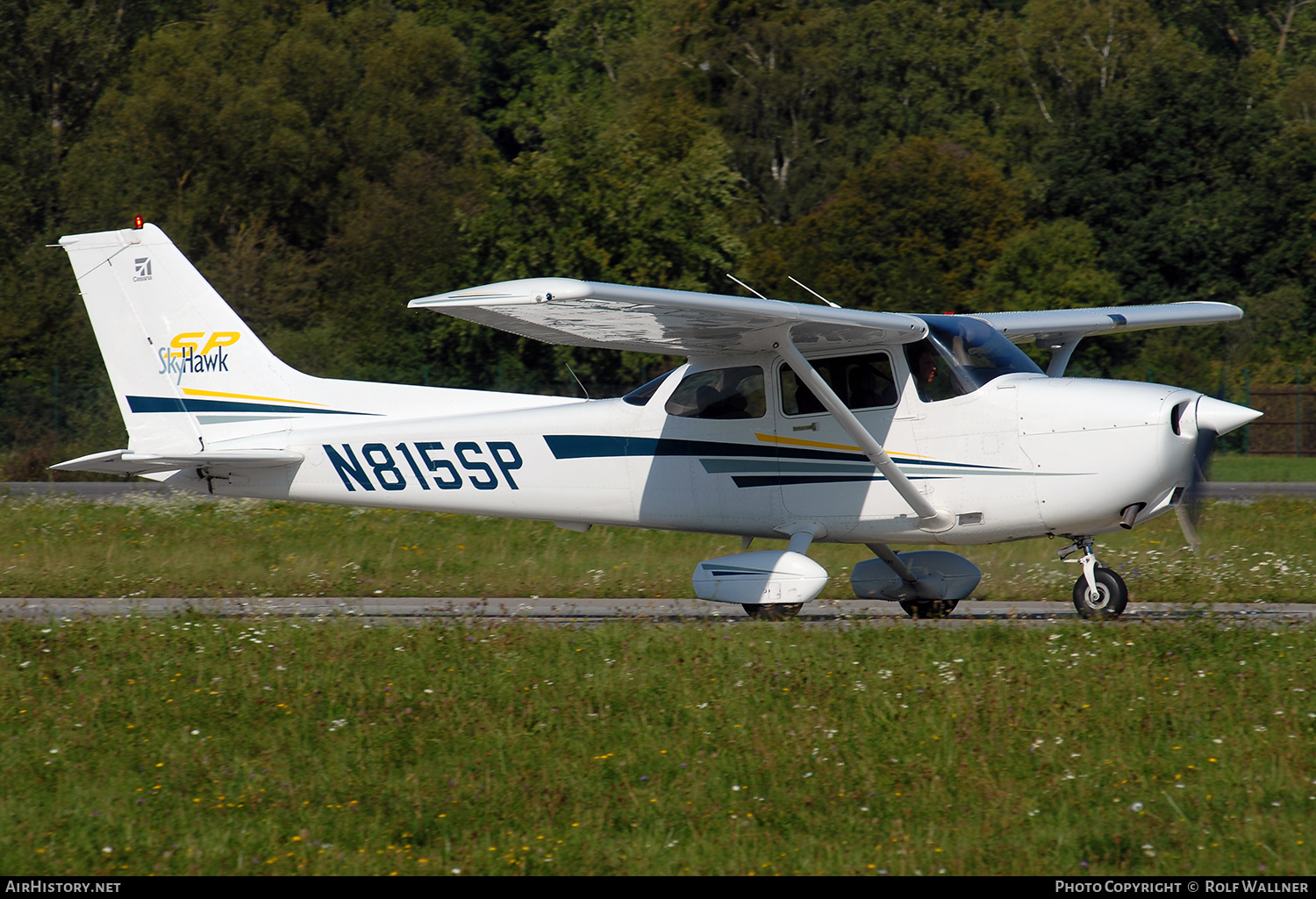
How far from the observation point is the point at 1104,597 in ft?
30.9

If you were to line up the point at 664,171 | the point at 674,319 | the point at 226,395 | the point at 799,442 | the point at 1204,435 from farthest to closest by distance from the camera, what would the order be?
the point at 664,171, the point at 226,395, the point at 799,442, the point at 674,319, the point at 1204,435

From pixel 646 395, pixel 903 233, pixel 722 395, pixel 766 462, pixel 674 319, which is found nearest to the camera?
pixel 674 319

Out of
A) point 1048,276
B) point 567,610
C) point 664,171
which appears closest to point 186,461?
point 567,610

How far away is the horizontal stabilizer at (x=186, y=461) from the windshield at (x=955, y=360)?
16.7ft

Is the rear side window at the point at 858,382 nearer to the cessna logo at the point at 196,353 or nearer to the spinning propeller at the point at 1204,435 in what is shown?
the spinning propeller at the point at 1204,435

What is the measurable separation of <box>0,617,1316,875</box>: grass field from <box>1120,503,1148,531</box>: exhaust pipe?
105 cm

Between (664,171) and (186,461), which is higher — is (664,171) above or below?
below

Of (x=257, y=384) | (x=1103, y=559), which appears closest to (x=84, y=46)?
(x=257, y=384)

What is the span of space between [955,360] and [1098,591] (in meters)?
1.91

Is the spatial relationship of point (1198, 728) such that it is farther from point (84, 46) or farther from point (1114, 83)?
point (1114, 83)

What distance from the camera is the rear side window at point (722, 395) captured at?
10031 mm

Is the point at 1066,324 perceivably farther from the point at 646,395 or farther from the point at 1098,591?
the point at 646,395

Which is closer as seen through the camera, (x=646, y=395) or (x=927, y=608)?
(x=927, y=608)

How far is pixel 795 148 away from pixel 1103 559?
34388mm
